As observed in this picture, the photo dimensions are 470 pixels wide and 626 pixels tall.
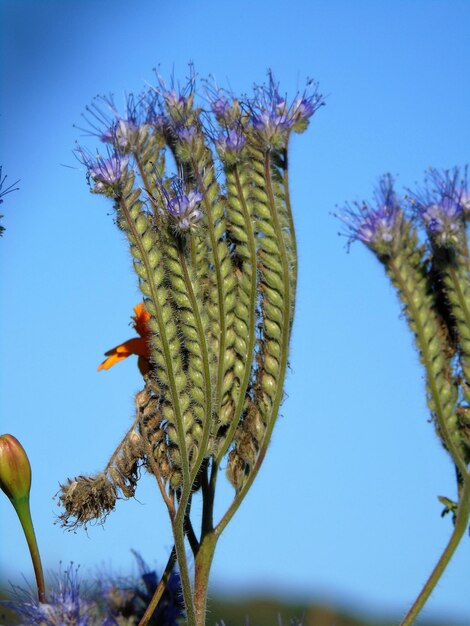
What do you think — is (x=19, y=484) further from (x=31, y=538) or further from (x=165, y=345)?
(x=165, y=345)

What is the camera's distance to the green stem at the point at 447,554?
4.58 metres

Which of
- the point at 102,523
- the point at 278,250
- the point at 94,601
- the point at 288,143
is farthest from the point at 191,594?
the point at 288,143

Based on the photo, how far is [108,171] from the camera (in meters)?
4.96

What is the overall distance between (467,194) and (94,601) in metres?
2.78

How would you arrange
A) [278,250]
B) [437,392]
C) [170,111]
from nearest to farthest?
[437,392] < [278,250] < [170,111]

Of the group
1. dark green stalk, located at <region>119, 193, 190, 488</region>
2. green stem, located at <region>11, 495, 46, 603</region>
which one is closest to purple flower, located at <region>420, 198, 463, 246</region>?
dark green stalk, located at <region>119, 193, 190, 488</region>

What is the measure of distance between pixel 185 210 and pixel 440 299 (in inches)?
45.3

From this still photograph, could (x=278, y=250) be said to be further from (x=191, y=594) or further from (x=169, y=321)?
(x=191, y=594)

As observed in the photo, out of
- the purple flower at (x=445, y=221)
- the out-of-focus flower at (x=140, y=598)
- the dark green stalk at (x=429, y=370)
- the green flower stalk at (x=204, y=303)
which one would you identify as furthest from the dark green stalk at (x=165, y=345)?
the out-of-focus flower at (x=140, y=598)

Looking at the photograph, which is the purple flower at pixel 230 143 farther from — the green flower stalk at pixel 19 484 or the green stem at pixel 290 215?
the green flower stalk at pixel 19 484

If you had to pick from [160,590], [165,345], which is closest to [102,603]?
[160,590]

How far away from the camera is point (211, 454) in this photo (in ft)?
16.3

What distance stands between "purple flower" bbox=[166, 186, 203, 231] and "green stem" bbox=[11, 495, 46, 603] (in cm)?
150

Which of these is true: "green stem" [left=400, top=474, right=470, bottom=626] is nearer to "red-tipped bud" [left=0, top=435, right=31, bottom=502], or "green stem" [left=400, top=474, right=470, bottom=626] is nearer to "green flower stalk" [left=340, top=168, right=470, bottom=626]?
"green flower stalk" [left=340, top=168, right=470, bottom=626]
